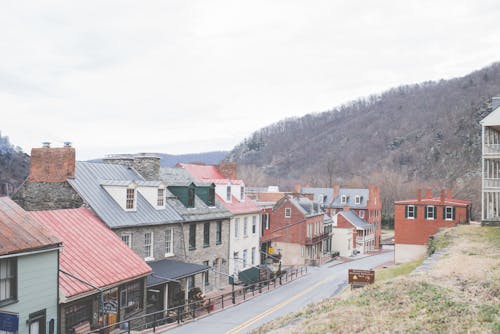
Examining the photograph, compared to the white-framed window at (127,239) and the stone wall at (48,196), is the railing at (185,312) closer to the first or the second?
the white-framed window at (127,239)

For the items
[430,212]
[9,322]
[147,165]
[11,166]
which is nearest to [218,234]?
[147,165]

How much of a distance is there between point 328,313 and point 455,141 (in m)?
167

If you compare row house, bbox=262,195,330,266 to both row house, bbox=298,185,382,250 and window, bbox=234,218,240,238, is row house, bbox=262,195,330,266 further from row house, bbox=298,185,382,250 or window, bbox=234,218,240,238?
row house, bbox=298,185,382,250

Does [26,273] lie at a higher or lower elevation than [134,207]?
lower

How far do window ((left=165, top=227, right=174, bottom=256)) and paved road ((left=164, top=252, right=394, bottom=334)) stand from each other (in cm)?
482

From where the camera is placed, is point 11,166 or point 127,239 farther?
point 11,166

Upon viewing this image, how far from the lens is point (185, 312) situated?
2784 cm

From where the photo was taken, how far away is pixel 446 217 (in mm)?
51625

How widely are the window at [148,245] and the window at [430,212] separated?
32.8m

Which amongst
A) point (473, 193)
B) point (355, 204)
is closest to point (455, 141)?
point (473, 193)

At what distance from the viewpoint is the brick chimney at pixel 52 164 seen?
1097 inches

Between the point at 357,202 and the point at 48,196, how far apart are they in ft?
218

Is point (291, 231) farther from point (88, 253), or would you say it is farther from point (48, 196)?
point (88, 253)

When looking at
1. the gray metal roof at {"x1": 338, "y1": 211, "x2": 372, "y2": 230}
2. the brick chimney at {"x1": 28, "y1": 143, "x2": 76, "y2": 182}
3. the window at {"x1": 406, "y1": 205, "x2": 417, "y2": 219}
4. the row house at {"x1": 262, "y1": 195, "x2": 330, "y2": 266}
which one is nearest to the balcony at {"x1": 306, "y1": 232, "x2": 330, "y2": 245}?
the row house at {"x1": 262, "y1": 195, "x2": 330, "y2": 266}
